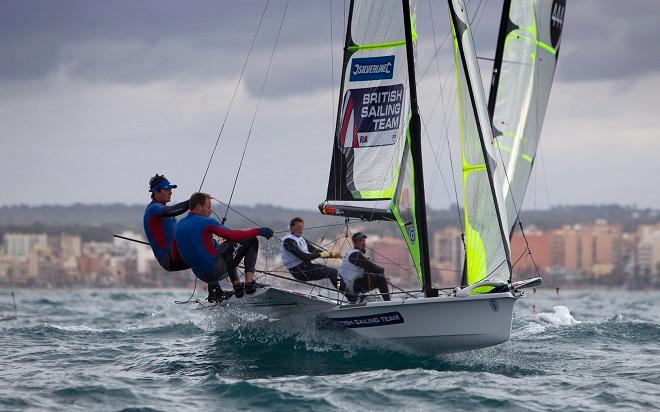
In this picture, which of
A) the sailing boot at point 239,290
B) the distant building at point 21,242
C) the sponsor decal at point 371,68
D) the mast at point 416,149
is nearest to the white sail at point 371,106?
the sponsor decal at point 371,68

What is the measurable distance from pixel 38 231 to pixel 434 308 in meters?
105

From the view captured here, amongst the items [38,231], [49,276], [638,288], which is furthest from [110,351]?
[38,231]

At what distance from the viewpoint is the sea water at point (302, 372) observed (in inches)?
425

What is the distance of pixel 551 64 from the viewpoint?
18672 millimetres

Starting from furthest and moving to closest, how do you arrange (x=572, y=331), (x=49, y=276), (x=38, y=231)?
(x=38, y=231) → (x=49, y=276) → (x=572, y=331)

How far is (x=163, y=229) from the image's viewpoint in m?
13.9

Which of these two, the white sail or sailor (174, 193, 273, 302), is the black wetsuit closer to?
the white sail

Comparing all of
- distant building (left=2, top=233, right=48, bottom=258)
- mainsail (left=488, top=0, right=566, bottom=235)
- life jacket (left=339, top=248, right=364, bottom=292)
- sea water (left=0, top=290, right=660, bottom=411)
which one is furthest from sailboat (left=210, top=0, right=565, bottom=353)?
distant building (left=2, top=233, right=48, bottom=258)

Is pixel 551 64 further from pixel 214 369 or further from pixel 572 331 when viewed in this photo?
pixel 214 369

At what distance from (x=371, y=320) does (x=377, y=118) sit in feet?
9.25

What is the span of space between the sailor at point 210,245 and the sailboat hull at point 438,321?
3.99 ft

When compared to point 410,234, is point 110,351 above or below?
below

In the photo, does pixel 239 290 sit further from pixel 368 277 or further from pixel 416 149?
pixel 416 149

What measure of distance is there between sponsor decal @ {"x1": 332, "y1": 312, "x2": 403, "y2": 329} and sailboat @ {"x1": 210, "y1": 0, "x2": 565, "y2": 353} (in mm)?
11
